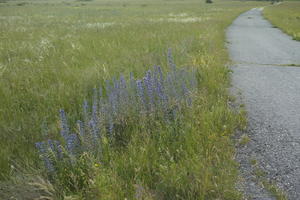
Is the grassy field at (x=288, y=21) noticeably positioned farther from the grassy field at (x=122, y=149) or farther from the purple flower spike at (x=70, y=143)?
the purple flower spike at (x=70, y=143)

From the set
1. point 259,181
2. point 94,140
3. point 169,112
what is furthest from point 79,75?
point 259,181

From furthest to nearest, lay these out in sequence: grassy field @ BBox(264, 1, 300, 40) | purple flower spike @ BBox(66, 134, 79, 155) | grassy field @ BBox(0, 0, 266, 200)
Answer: grassy field @ BBox(264, 1, 300, 40)
purple flower spike @ BBox(66, 134, 79, 155)
grassy field @ BBox(0, 0, 266, 200)

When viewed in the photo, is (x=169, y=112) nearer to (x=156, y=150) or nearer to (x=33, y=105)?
(x=156, y=150)

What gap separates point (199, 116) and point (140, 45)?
17.7ft

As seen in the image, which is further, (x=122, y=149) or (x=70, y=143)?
(x=122, y=149)

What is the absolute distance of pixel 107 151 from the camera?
252 cm

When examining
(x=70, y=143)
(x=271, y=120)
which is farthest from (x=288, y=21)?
(x=70, y=143)

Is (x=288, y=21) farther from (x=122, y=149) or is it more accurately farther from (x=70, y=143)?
(x=70, y=143)

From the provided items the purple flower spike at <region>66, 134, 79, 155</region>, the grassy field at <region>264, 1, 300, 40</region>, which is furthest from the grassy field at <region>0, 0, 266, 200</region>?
the grassy field at <region>264, 1, 300, 40</region>

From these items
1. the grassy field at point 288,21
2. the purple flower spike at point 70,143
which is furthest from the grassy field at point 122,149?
the grassy field at point 288,21

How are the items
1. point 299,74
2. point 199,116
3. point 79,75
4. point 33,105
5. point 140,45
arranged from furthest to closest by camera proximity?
1. point 140,45
2. point 299,74
3. point 79,75
4. point 33,105
5. point 199,116

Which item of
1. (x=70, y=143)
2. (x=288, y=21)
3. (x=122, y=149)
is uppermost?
(x=288, y=21)

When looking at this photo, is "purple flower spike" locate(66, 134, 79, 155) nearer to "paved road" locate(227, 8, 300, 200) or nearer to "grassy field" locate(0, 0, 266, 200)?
"grassy field" locate(0, 0, 266, 200)

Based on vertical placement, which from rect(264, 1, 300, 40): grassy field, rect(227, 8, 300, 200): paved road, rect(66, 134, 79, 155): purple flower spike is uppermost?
rect(264, 1, 300, 40): grassy field
